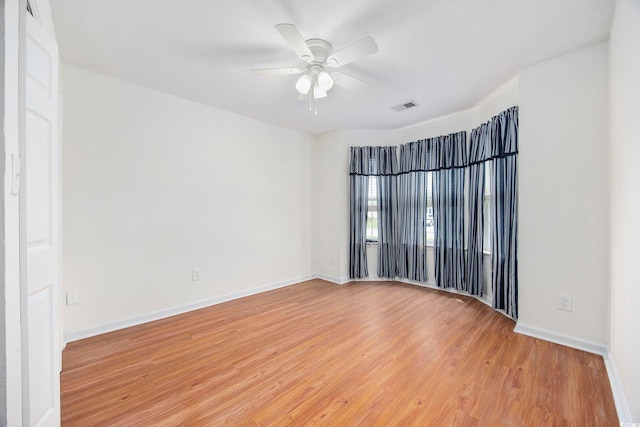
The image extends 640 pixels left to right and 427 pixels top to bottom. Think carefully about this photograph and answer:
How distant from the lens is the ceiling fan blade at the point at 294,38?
165cm

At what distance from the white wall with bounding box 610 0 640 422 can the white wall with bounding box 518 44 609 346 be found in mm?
185

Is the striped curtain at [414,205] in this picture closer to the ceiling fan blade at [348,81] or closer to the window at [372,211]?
the window at [372,211]

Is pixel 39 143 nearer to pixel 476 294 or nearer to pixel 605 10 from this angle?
pixel 605 10

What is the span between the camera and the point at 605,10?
1.80m

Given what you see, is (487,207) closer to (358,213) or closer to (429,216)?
(429,216)

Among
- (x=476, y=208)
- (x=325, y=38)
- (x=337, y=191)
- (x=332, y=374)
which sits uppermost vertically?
(x=325, y=38)

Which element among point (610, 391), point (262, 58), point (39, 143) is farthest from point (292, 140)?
point (610, 391)

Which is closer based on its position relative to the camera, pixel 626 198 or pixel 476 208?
pixel 626 198

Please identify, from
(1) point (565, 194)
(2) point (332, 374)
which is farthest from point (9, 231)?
(1) point (565, 194)

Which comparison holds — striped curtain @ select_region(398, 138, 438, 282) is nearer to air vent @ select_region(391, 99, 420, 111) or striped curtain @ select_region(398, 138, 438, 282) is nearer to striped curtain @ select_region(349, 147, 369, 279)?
striped curtain @ select_region(349, 147, 369, 279)

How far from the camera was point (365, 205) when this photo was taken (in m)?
4.43

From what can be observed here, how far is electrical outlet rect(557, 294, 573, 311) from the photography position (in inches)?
89.8

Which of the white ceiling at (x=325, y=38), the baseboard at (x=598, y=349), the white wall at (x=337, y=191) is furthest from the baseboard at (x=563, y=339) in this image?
the white ceiling at (x=325, y=38)

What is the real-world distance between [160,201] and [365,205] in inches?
116
